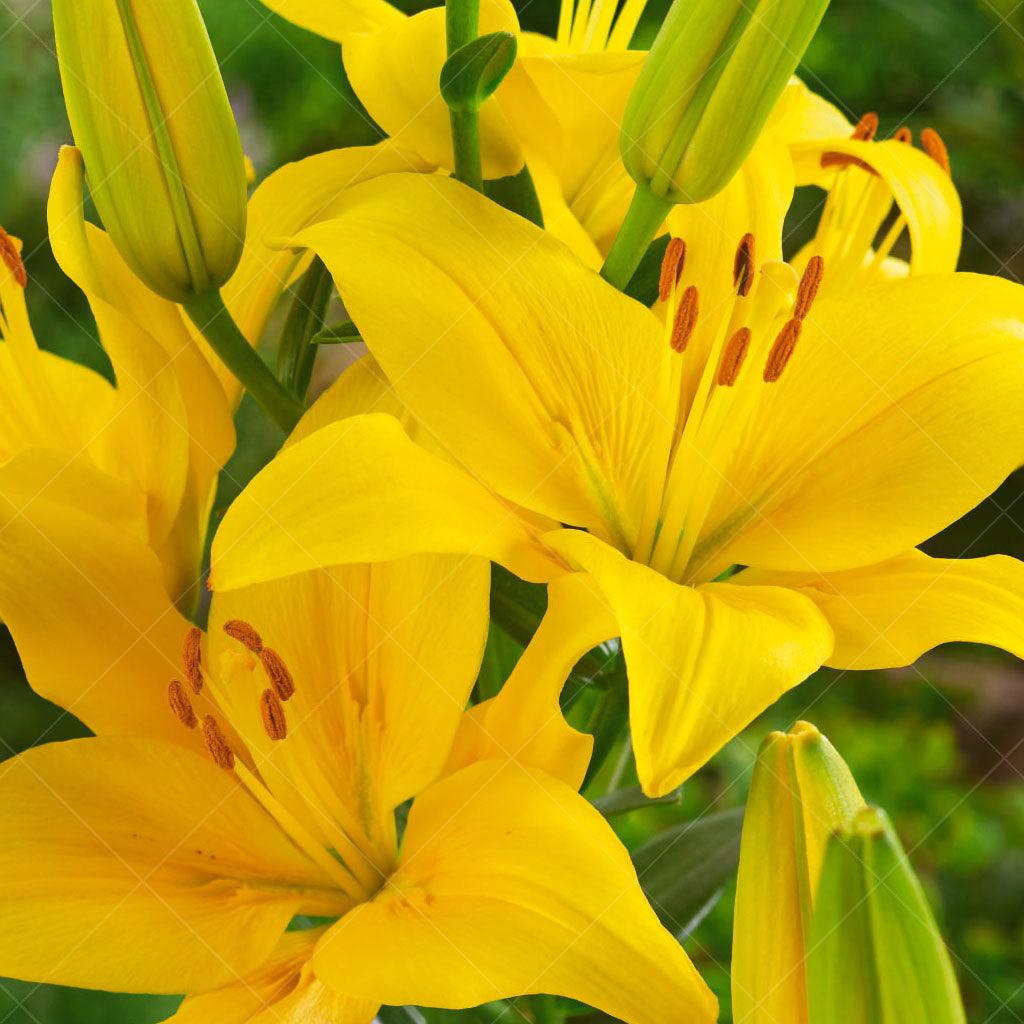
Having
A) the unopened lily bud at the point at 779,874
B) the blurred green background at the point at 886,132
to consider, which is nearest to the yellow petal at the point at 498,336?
the unopened lily bud at the point at 779,874

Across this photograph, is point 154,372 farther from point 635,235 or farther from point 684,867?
point 684,867

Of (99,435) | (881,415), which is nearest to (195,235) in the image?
(99,435)

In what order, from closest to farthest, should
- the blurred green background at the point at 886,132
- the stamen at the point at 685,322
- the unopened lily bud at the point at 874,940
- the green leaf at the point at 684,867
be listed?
1. the unopened lily bud at the point at 874,940
2. the stamen at the point at 685,322
3. the green leaf at the point at 684,867
4. the blurred green background at the point at 886,132

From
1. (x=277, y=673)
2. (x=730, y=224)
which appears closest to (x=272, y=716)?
(x=277, y=673)

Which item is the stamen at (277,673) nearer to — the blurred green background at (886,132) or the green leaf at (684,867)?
the green leaf at (684,867)

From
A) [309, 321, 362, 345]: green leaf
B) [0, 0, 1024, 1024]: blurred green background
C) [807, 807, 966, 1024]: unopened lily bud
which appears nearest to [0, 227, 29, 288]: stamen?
[309, 321, 362, 345]: green leaf

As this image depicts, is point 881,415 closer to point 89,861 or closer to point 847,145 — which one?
point 847,145
